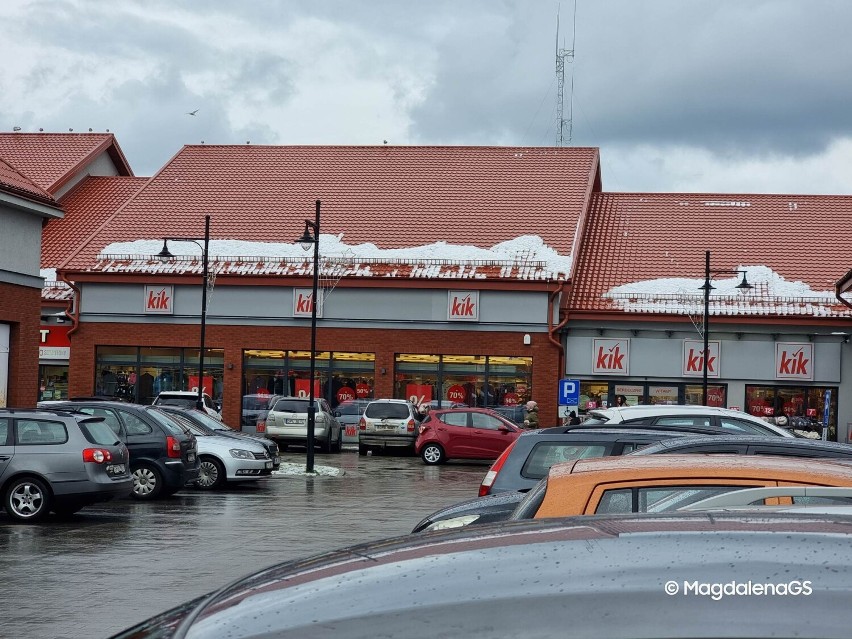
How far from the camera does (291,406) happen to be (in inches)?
1459

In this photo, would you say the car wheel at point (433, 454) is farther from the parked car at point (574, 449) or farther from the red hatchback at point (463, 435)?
the parked car at point (574, 449)

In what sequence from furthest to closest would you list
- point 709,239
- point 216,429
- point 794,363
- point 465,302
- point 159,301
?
point 709,239
point 159,301
point 465,302
point 794,363
point 216,429

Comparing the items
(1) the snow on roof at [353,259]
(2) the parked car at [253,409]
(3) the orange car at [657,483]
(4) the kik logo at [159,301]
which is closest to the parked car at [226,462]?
(3) the orange car at [657,483]

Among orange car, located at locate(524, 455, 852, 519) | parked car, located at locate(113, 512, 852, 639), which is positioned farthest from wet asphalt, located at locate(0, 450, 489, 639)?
parked car, located at locate(113, 512, 852, 639)

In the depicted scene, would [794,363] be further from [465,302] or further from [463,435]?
[463,435]

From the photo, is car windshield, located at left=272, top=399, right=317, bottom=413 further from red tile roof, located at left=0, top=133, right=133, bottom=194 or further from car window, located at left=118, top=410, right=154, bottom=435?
red tile roof, located at left=0, top=133, right=133, bottom=194

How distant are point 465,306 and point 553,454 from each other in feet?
102

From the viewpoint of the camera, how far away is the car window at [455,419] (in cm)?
3428

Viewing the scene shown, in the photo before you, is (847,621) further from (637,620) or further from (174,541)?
(174,541)

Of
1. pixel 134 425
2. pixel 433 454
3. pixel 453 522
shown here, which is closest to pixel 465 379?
pixel 433 454

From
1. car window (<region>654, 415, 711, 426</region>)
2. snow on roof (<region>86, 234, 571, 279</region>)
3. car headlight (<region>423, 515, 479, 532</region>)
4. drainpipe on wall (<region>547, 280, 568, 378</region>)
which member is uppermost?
snow on roof (<region>86, 234, 571, 279</region>)

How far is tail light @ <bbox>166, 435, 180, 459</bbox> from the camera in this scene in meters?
20.7

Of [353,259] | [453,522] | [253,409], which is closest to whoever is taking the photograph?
[453,522]

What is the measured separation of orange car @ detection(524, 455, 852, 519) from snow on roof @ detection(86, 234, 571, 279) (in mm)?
34893
